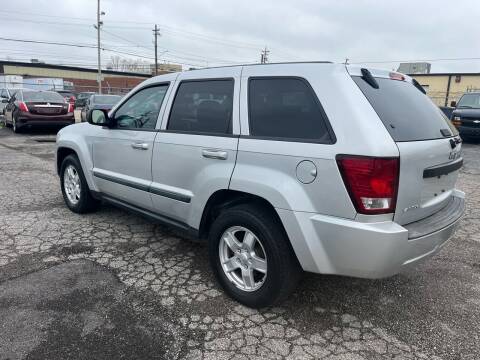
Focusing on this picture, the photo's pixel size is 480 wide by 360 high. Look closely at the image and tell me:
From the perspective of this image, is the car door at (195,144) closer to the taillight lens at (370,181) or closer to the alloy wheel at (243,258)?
the alloy wheel at (243,258)

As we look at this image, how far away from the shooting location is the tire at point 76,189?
4.81 meters

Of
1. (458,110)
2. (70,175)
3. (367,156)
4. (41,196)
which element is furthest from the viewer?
(458,110)

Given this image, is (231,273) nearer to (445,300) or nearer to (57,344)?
(57,344)

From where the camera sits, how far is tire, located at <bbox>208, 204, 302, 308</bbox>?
2656 mm

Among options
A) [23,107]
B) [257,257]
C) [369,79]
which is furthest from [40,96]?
[369,79]

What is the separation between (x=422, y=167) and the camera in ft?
8.25

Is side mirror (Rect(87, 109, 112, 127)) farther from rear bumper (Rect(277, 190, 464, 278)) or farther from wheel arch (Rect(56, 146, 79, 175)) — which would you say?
rear bumper (Rect(277, 190, 464, 278))

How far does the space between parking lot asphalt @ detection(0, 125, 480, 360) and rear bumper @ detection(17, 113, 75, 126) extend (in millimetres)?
9995

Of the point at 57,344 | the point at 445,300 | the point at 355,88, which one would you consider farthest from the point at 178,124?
the point at 445,300

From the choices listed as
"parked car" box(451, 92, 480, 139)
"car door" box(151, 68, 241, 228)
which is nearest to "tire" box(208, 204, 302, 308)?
"car door" box(151, 68, 241, 228)

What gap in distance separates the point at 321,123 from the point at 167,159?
1.54 metres

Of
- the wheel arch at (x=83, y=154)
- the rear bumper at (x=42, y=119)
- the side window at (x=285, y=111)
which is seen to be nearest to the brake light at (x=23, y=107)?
the rear bumper at (x=42, y=119)

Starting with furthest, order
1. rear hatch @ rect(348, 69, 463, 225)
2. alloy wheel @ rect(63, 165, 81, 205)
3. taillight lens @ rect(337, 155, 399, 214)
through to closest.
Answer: alloy wheel @ rect(63, 165, 81, 205) → rear hatch @ rect(348, 69, 463, 225) → taillight lens @ rect(337, 155, 399, 214)

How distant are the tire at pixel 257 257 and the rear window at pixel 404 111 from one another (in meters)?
1.01
